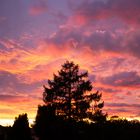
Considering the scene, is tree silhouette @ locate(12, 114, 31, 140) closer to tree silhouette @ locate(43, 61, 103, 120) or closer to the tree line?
the tree line

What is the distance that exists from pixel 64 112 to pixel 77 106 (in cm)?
248

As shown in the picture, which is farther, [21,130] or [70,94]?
[70,94]

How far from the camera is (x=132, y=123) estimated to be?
34.9 meters

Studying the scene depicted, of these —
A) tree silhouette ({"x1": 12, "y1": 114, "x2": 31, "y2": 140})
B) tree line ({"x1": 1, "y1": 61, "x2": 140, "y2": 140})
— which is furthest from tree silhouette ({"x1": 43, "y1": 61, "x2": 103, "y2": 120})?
tree silhouette ({"x1": 12, "y1": 114, "x2": 31, "y2": 140})

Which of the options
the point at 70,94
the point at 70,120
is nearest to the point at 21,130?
the point at 70,120

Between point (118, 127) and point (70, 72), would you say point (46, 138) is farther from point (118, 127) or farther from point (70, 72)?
point (70, 72)

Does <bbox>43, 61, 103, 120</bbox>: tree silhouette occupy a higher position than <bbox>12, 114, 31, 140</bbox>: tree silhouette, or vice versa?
<bbox>43, 61, 103, 120</bbox>: tree silhouette

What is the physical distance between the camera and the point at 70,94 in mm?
66125

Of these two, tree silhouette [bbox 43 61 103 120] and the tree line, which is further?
tree silhouette [bbox 43 61 103 120]

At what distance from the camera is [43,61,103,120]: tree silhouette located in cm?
6512

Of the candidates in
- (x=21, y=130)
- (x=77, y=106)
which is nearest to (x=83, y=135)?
(x=21, y=130)

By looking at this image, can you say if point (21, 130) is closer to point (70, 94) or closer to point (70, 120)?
point (70, 120)

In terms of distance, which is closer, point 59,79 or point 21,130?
point 21,130

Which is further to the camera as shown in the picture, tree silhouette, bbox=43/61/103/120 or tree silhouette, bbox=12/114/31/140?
tree silhouette, bbox=43/61/103/120
